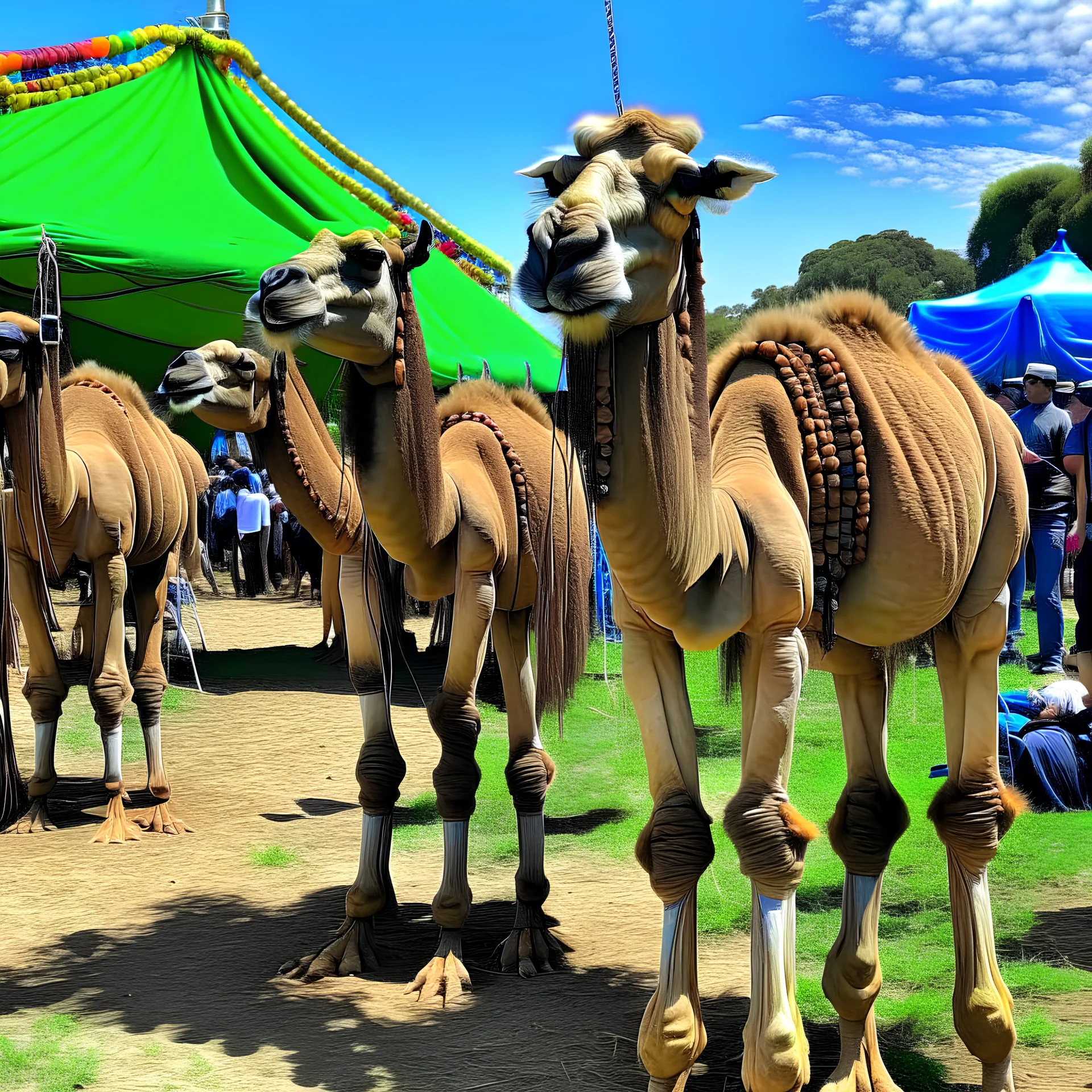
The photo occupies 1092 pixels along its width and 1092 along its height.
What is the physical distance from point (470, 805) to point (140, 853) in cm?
274

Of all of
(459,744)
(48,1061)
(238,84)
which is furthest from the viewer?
(238,84)

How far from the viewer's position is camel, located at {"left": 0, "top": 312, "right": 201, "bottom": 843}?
5.93 meters

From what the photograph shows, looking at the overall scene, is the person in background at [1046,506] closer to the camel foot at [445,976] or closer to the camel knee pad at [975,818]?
the camel knee pad at [975,818]

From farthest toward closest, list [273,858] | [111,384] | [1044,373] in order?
[1044,373] → [111,384] → [273,858]

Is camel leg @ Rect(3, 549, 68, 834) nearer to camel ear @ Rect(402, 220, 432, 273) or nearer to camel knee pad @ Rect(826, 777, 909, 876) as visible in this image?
camel ear @ Rect(402, 220, 432, 273)

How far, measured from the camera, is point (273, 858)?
6492 mm

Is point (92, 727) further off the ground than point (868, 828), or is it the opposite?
point (868, 828)

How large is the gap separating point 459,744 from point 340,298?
1957 millimetres

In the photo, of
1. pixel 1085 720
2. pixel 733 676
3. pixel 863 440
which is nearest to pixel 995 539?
pixel 863 440

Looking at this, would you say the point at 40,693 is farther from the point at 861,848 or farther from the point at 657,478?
the point at 657,478

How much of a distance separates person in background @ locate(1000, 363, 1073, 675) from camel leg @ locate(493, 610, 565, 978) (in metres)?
6.11

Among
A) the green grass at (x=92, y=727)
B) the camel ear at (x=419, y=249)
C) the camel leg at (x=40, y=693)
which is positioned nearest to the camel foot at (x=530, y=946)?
the camel ear at (x=419, y=249)

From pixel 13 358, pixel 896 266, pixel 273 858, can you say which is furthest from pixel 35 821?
pixel 896 266

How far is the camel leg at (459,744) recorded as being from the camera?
4719 mm
